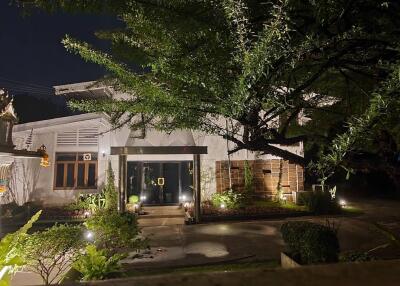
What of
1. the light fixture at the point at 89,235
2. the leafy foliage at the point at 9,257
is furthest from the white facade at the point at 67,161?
the leafy foliage at the point at 9,257

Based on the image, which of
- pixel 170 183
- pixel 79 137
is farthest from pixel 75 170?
pixel 170 183

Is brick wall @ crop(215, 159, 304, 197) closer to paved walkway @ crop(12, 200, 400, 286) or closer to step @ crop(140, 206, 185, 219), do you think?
step @ crop(140, 206, 185, 219)

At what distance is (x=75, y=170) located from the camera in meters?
16.0

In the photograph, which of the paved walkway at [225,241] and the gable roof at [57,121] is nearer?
the paved walkway at [225,241]

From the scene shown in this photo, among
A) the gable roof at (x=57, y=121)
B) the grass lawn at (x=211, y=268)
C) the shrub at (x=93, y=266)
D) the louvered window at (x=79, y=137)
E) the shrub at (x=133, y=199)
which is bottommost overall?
the grass lawn at (x=211, y=268)

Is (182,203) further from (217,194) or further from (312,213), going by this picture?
(312,213)

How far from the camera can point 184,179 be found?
55.1 feet

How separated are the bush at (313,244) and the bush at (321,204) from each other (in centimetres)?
829

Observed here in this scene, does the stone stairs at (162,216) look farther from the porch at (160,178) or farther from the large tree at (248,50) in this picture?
the large tree at (248,50)

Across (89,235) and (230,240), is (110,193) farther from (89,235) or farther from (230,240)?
(230,240)

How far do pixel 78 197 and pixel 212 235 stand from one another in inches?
285

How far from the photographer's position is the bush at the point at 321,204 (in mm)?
14758

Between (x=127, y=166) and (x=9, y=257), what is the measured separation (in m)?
11.3

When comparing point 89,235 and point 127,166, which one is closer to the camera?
point 89,235
